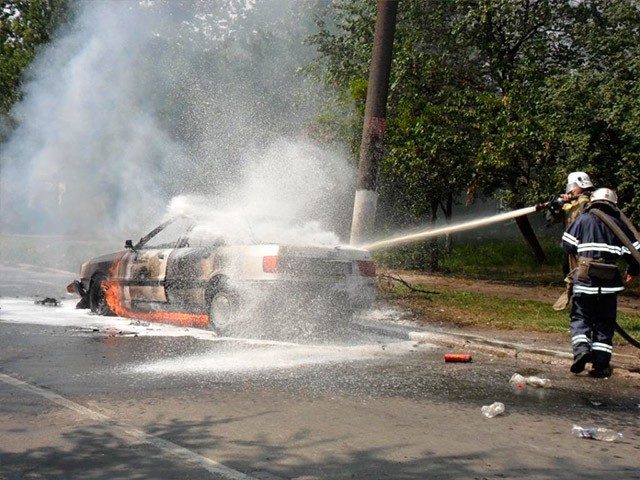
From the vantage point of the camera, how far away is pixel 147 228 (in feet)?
105

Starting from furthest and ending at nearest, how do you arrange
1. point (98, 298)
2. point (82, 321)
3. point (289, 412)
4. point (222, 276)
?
point (98, 298) < point (82, 321) < point (222, 276) < point (289, 412)

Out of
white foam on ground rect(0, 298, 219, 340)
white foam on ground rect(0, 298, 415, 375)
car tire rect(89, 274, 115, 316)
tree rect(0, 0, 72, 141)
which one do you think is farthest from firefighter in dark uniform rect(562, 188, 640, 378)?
tree rect(0, 0, 72, 141)

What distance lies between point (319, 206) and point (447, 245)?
19.4ft

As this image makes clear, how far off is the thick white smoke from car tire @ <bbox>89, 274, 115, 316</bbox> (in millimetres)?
5252

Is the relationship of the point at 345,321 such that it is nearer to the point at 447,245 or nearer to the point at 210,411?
the point at 210,411

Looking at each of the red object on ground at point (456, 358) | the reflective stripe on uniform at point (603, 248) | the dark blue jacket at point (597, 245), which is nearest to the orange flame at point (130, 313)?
the red object on ground at point (456, 358)

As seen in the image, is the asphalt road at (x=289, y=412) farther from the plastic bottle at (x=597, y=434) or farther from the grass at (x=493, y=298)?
the grass at (x=493, y=298)

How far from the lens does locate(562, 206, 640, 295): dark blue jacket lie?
8117 millimetres

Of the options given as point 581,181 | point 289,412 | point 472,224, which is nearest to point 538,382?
point 581,181

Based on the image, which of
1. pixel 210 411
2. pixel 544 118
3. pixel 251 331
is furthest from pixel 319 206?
pixel 210 411

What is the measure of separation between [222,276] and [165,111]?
689 inches

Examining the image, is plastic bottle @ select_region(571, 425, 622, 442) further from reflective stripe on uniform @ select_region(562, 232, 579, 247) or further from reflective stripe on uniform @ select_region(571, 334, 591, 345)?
reflective stripe on uniform @ select_region(562, 232, 579, 247)

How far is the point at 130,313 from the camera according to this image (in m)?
11.6

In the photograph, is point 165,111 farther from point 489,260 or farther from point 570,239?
point 570,239
